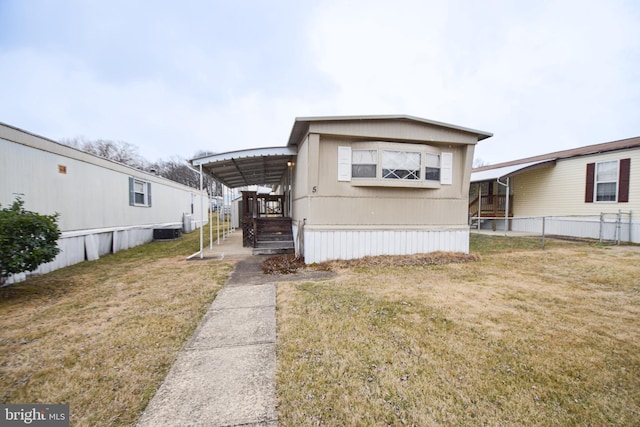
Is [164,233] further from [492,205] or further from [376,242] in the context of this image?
[492,205]

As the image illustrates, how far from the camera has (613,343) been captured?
8.92 ft

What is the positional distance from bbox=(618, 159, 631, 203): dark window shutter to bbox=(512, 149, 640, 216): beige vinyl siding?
0.33 ft

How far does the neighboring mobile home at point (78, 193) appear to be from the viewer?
17.5 ft

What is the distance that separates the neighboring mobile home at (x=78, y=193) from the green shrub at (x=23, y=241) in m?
1.57

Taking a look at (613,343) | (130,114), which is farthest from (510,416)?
(130,114)

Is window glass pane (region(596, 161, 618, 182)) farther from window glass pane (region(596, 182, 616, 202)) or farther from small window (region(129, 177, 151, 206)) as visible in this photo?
small window (region(129, 177, 151, 206))

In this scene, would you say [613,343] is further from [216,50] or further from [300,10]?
[216,50]

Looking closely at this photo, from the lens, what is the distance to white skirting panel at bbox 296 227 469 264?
6.57 m

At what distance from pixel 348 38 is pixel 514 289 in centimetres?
1676

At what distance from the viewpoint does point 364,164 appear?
6.71 meters

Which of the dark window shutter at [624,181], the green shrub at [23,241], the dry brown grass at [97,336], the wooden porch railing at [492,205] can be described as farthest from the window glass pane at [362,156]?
the dark window shutter at [624,181]

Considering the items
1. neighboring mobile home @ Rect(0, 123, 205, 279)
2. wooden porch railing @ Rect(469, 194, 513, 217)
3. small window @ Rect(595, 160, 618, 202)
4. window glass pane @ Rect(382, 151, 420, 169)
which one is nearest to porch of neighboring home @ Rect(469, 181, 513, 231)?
wooden porch railing @ Rect(469, 194, 513, 217)

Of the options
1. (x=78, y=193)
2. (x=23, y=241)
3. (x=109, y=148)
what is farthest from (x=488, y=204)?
(x=109, y=148)

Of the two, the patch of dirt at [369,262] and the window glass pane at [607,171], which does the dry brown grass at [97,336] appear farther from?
the window glass pane at [607,171]
